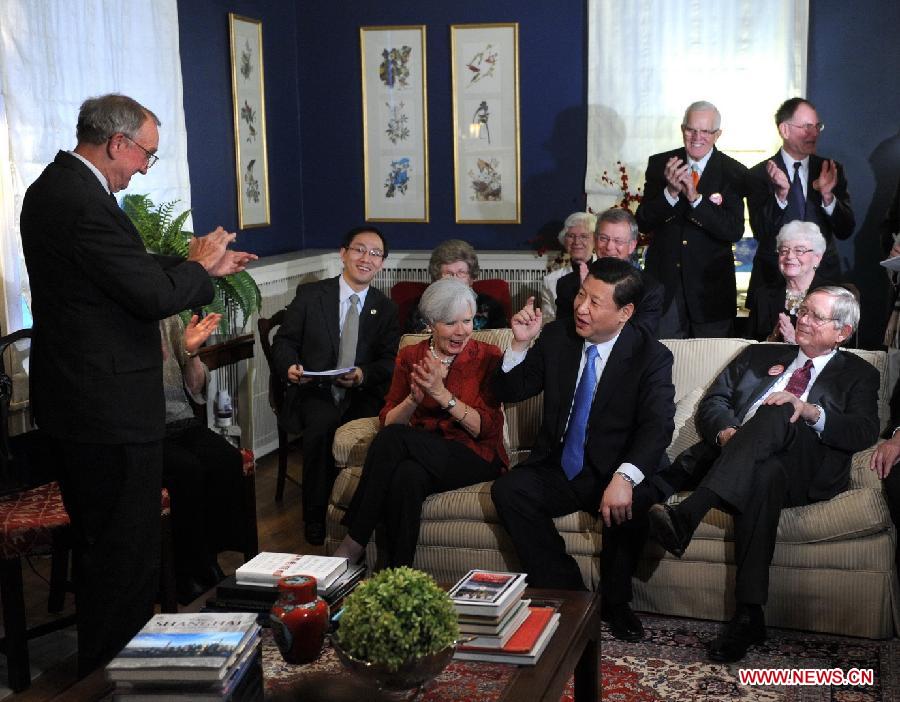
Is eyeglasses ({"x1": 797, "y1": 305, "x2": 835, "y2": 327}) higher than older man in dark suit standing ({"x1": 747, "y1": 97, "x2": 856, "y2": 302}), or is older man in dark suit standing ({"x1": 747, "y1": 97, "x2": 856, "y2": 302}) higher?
older man in dark suit standing ({"x1": 747, "y1": 97, "x2": 856, "y2": 302})

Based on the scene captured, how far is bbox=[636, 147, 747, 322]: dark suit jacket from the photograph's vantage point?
4.70 metres

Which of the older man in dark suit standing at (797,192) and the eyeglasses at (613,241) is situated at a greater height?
the older man in dark suit standing at (797,192)

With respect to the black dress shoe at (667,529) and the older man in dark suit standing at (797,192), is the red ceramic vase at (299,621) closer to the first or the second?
the black dress shoe at (667,529)

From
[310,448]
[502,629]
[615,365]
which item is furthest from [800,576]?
[310,448]

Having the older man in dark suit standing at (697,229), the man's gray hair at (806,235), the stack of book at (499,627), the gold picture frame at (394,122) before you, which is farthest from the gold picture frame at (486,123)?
the stack of book at (499,627)

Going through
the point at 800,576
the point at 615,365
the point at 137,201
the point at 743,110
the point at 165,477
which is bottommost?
the point at 800,576

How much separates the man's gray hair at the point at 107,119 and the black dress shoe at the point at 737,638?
2174 mm

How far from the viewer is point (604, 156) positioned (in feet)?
19.8

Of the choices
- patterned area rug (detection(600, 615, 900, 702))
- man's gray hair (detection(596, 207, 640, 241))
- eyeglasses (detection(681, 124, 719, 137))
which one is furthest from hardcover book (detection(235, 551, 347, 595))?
eyeglasses (detection(681, 124, 719, 137))

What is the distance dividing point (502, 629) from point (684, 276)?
8.92 feet

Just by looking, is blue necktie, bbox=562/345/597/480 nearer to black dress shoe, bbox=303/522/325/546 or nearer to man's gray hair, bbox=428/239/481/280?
black dress shoe, bbox=303/522/325/546

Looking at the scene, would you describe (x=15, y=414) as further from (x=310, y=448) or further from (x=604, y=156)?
(x=604, y=156)

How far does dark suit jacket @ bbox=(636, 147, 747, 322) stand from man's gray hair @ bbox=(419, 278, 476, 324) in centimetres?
138

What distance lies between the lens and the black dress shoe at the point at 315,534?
4.38m
